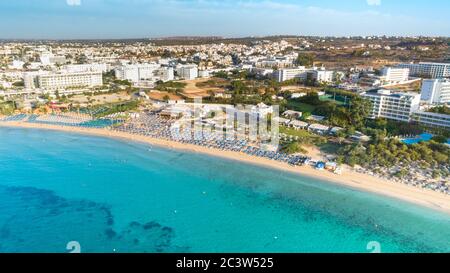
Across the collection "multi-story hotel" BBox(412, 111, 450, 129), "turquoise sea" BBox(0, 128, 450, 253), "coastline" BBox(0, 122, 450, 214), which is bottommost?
"turquoise sea" BBox(0, 128, 450, 253)

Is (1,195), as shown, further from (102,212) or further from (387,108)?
(387,108)

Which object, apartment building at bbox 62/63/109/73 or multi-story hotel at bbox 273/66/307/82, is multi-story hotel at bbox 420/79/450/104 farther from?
apartment building at bbox 62/63/109/73

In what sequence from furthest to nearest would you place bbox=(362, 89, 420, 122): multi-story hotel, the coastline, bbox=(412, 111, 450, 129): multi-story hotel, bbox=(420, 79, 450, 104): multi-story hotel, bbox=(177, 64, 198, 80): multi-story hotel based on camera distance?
bbox=(177, 64, 198, 80): multi-story hotel, bbox=(420, 79, 450, 104): multi-story hotel, bbox=(362, 89, 420, 122): multi-story hotel, bbox=(412, 111, 450, 129): multi-story hotel, the coastline

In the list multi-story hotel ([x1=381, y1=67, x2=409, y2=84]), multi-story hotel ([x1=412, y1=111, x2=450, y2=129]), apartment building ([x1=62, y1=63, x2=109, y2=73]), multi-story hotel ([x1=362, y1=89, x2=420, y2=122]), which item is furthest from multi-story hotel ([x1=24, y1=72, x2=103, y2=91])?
multi-story hotel ([x1=381, y1=67, x2=409, y2=84])

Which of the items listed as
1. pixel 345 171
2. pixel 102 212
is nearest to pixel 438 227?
pixel 345 171

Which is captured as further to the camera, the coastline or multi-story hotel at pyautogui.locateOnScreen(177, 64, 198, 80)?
multi-story hotel at pyautogui.locateOnScreen(177, 64, 198, 80)

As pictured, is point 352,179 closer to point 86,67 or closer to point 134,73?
point 134,73

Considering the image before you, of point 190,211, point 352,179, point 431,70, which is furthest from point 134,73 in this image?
point 431,70
